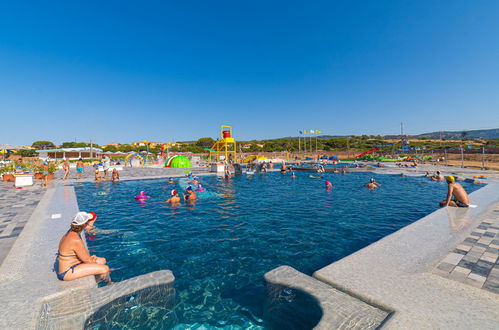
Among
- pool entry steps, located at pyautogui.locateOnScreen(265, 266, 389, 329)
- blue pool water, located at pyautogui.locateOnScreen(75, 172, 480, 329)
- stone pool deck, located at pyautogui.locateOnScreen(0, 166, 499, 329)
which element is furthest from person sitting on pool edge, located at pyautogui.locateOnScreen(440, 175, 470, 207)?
pool entry steps, located at pyautogui.locateOnScreen(265, 266, 389, 329)

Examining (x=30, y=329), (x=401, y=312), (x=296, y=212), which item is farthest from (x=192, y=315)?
(x=296, y=212)

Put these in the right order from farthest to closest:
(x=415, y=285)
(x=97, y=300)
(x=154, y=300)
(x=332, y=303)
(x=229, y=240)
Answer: (x=229, y=240) → (x=154, y=300) → (x=415, y=285) → (x=97, y=300) → (x=332, y=303)

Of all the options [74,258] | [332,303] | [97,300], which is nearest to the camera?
[332,303]

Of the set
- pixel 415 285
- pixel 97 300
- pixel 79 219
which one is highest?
pixel 79 219

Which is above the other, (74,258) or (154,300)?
(74,258)

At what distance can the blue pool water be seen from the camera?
366cm

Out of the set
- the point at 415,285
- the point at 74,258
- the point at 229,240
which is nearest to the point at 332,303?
the point at 415,285

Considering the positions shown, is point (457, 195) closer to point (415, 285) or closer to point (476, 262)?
point (476, 262)

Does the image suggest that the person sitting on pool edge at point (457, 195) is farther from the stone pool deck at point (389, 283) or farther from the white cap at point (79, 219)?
the white cap at point (79, 219)

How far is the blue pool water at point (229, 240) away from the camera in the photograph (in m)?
3.66

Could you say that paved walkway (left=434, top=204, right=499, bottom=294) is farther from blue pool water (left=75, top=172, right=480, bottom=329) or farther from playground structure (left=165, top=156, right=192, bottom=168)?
playground structure (left=165, top=156, right=192, bottom=168)

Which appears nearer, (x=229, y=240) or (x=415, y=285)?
(x=415, y=285)

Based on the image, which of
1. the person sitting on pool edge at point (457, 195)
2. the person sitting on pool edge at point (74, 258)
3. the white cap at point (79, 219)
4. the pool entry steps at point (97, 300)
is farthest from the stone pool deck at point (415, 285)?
the white cap at point (79, 219)

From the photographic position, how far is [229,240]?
6543 mm
